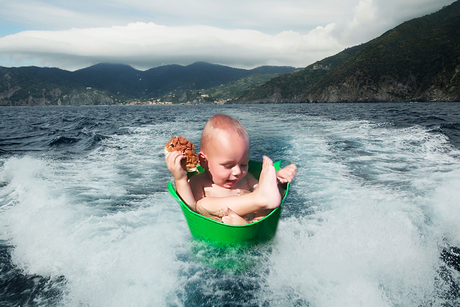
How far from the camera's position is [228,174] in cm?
249

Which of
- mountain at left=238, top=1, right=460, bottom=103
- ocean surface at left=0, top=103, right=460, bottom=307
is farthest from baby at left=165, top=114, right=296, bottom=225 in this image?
mountain at left=238, top=1, right=460, bottom=103

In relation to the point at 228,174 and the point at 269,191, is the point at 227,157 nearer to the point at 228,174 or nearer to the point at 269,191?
the point at 228,174

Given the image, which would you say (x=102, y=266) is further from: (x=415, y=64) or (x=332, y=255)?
(x=415, y=64)

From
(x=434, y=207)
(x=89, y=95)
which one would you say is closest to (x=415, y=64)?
(x=434, y=207)

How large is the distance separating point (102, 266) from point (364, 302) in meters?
2.38

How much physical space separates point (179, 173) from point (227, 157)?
0.48m

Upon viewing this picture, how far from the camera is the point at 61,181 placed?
543cm

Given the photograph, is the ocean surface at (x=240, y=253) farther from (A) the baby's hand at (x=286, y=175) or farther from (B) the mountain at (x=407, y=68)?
(B) the mountain at (x=407, y=68)

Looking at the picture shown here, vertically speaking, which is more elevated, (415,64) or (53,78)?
(53,78)

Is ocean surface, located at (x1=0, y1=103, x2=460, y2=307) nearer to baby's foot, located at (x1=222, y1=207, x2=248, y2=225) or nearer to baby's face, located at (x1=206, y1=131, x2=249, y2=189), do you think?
baby's foot, located at (x1=222, y1=207, x2=248, y2=225)

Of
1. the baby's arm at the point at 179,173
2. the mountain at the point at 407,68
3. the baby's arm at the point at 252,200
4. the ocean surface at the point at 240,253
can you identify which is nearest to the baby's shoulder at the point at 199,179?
the baby's arm at the point at 252,200

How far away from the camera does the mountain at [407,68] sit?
220ft

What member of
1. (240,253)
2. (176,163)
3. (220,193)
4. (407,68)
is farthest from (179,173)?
(407,68)

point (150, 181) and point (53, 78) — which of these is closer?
point (150, 181)
